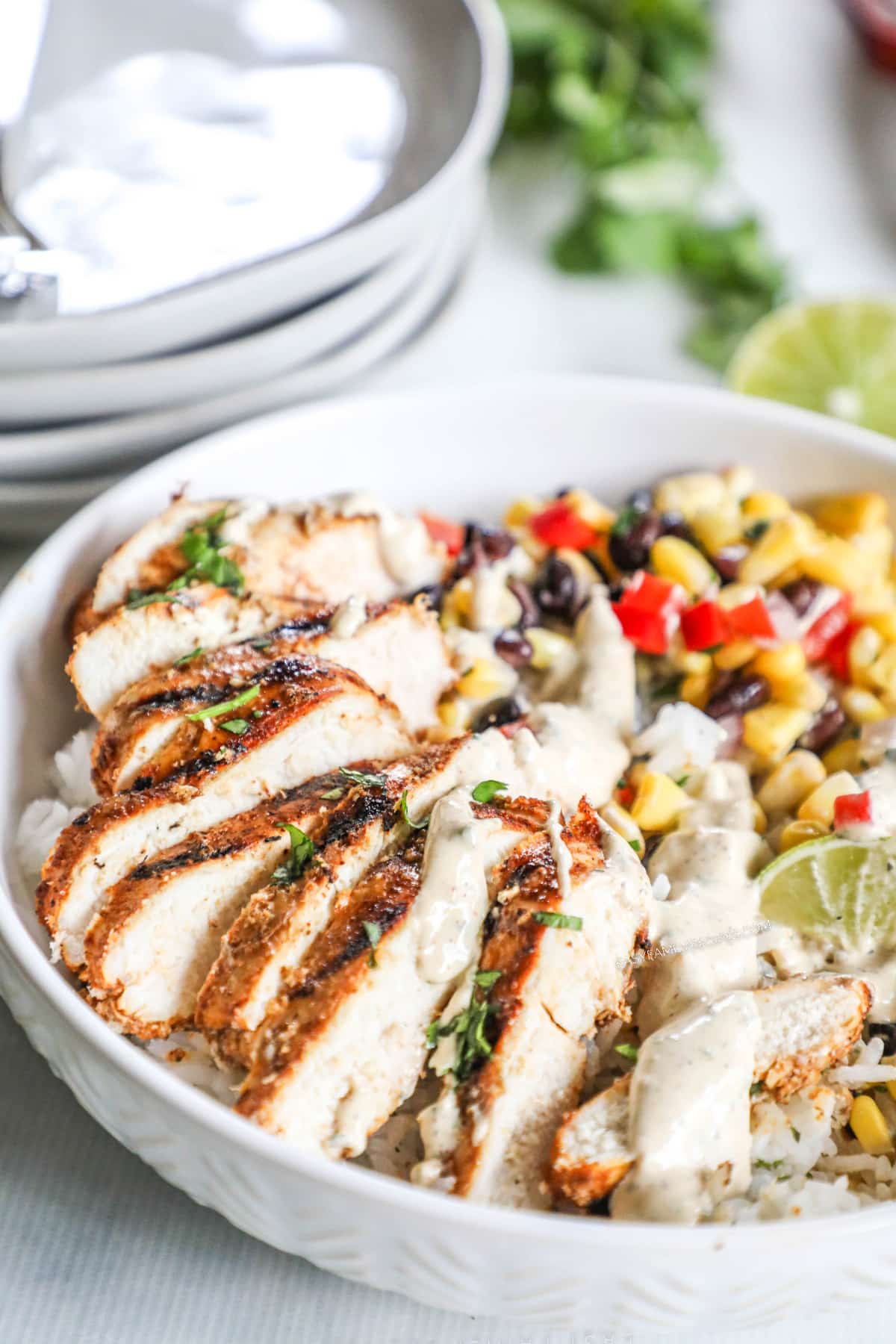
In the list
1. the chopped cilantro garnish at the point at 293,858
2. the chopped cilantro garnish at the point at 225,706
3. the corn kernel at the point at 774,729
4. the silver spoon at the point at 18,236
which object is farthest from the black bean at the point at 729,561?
the silver spoon at the point at 18,236

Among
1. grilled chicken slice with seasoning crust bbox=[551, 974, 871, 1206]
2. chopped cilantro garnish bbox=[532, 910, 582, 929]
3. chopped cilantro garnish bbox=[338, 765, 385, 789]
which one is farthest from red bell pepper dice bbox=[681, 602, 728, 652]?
chopped cilantro garnish bbox=[532, 910, 582, 929]

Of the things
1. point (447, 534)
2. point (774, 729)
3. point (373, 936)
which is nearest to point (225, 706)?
point (373, 936)

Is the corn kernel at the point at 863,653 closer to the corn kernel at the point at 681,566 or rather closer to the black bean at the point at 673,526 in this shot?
the corn kernel at the point at 681,566

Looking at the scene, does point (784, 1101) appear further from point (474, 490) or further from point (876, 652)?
point (474, 490)

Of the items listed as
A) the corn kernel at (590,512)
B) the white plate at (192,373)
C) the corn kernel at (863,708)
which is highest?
the white plate at (192,373)

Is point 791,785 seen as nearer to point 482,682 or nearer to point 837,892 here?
point 837,892

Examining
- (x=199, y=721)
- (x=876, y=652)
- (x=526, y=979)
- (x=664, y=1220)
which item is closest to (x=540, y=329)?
(x=876, y=652)
